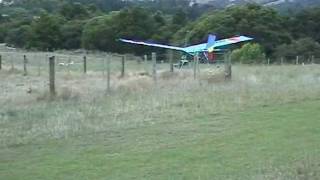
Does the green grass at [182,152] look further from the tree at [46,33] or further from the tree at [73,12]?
the tree at [73,12]

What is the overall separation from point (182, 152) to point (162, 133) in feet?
6.50

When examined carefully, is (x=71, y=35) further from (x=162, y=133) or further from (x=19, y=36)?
(x=162, y=133)

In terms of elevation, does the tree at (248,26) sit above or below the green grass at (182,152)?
above

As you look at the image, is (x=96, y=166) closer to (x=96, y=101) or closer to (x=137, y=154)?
(x=137, y=154)

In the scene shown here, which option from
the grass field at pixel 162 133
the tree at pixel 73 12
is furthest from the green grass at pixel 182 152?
the tree at pixel 73 12

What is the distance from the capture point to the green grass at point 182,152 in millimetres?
8227

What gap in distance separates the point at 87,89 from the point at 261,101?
5.88 m

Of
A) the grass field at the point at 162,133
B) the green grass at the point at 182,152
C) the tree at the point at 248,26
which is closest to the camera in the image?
the green grass at the point at 182,152

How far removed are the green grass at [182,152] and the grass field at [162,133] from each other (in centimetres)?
1

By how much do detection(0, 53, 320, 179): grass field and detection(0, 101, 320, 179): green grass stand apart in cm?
1

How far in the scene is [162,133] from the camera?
11.6 metres

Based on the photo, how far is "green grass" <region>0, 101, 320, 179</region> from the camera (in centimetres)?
823

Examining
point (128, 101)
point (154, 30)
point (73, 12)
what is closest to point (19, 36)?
point (73, 12)

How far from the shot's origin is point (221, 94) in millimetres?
17719
